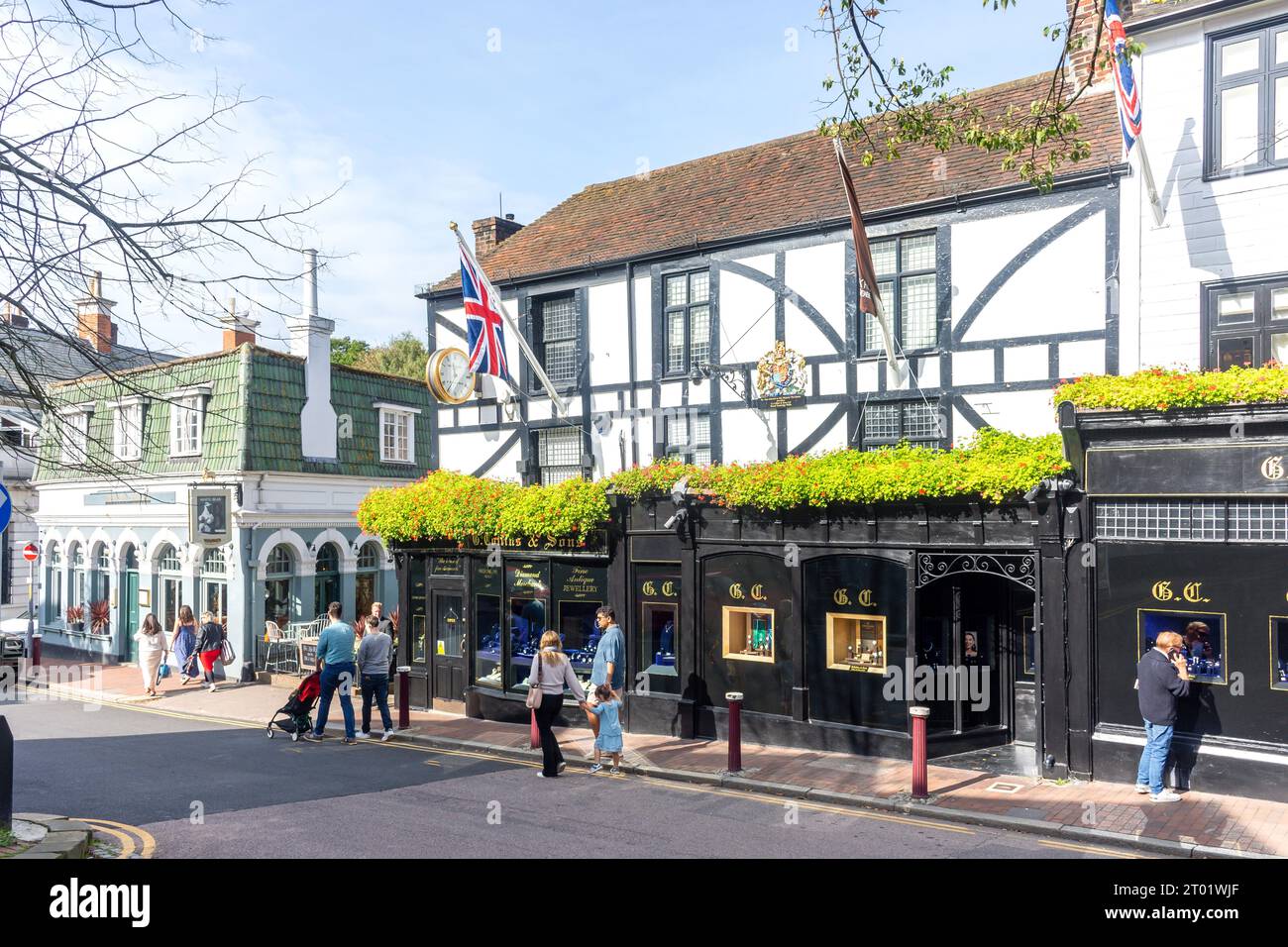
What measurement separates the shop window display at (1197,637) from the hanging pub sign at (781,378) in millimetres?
5457

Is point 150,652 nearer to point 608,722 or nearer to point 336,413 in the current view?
point 336,413

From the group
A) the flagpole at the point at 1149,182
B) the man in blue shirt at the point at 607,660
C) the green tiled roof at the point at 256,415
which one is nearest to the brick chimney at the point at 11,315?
the green tiled roof at the point at 256,415

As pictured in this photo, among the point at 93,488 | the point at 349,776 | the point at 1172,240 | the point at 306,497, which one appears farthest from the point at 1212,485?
the point at 93,488

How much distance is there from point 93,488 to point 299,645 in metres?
10.5

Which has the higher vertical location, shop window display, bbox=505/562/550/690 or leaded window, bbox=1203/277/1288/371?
leaded window, bbox=1203/277/1288/371

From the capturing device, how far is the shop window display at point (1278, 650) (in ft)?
33.9

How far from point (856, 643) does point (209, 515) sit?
643 inches

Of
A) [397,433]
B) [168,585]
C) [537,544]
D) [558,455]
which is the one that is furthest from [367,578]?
[537,544]

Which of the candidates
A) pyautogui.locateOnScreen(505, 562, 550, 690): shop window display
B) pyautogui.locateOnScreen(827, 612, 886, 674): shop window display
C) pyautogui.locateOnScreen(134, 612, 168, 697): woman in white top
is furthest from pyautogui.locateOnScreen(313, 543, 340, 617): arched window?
pyautogui.locateOnScreen(827, 612, 886, 674): shop window display

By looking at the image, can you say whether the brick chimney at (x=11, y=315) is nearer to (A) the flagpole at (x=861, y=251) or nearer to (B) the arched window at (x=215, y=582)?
(B) the arched window at (x=215, y=582)

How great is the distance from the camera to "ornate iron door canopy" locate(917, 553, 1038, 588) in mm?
11875

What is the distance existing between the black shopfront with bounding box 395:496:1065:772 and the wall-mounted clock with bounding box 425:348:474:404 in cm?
322

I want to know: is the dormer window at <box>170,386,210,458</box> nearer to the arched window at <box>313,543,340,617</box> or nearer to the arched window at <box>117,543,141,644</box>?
the arched window at <box>117,543,141,644</box>

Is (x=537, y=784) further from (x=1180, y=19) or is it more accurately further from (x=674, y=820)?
(x=1180, y=19)
